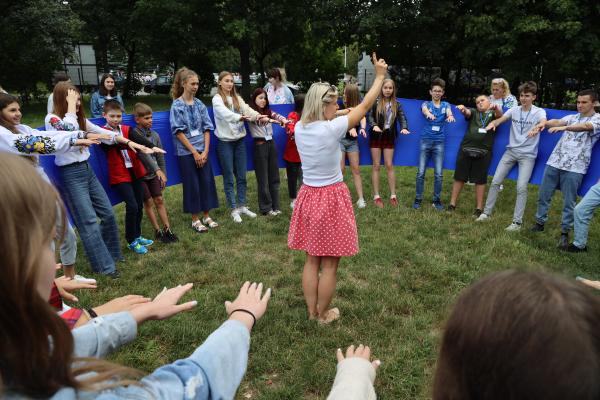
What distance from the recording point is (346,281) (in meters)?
4.81

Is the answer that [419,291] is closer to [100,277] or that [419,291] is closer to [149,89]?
[100,277]

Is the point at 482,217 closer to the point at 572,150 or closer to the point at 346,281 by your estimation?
the point at 572,150

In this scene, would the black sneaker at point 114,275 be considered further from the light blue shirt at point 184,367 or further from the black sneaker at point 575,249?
the black sneaker at point 575,249

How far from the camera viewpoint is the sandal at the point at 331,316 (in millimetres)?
4009

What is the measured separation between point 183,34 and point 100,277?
71.8ft

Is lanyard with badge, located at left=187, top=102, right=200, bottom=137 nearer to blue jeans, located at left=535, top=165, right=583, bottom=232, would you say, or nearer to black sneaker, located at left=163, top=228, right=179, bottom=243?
black sneaker, located at left=163, top=228, right=179, bottom=243

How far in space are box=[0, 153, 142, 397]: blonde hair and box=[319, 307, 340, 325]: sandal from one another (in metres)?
3.19

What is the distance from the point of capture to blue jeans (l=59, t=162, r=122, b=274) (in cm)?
458

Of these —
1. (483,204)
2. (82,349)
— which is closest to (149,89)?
(483,204)

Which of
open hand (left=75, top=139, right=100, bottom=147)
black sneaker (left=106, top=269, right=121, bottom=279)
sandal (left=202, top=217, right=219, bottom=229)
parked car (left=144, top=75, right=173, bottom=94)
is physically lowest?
black sneaker (left=106, top=269, right=121, bottom=279)

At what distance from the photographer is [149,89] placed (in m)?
37.3

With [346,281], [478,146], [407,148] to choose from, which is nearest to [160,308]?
[346,281]

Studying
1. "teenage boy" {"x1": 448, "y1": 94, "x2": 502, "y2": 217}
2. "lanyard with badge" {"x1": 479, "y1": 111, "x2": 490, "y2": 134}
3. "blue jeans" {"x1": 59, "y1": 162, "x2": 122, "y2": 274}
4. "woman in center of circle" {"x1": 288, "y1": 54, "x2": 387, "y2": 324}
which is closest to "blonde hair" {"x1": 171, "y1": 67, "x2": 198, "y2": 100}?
"blue jeans" {"x1": 59, "y1": 162, "x2": 122, "y2": 274}

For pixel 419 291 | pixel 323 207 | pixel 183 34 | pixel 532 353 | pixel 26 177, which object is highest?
pixel 183 34
